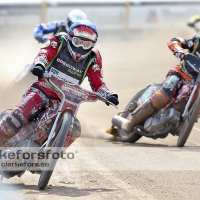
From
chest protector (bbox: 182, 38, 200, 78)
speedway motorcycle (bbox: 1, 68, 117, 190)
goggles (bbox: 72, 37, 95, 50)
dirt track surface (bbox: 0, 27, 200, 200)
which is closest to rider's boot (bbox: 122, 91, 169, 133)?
dirt track surface (bbox: 0, 27, 200, 200)

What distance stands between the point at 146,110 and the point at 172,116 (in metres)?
0.55

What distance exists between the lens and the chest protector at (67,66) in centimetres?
795

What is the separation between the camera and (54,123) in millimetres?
7316

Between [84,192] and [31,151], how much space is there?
770 mm

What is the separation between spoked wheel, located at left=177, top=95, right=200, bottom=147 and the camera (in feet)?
33.3

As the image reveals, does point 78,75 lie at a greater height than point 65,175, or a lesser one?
greater

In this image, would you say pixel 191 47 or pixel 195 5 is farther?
pixel 195 5

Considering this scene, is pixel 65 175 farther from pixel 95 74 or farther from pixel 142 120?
pixel 142 120

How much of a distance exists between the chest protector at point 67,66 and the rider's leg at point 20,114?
35 centimetres

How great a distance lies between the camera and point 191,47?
1081 centimetres

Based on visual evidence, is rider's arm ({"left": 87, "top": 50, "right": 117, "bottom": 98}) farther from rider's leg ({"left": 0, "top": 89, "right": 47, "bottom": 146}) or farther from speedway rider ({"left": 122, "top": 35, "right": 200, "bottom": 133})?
speedway rider ({"left": 122, "top": 35, "right": 200, "bottom": 133})

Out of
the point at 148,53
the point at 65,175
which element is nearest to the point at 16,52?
the point at 148,53

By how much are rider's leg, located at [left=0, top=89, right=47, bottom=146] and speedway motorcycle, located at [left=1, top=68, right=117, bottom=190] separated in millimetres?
91

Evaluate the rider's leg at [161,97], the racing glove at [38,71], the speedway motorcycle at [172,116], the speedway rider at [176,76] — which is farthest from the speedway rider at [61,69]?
the rider's leg at [161,97]
